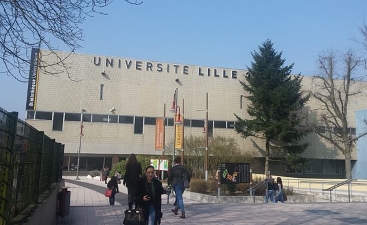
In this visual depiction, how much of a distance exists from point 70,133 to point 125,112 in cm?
788

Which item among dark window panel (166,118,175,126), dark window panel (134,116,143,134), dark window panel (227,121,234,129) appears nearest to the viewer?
dark window panel (134,116,143,134)

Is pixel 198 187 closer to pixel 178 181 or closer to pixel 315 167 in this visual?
pixel 178 181

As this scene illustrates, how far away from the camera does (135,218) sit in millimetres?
5973

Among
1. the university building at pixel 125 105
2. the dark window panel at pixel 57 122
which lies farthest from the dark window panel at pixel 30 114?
the dark window panel at pixel 57 122

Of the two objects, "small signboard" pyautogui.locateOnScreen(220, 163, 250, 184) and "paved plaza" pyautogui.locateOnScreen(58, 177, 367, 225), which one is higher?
"small signboard" pyautogui.locateOnScreen(220, 163, 250, 184)

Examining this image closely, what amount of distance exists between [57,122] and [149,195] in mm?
44026

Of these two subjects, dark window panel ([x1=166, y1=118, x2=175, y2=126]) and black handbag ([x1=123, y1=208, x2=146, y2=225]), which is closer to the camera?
black handbag ([x1=123, y1=208, x2=146, y2=225])

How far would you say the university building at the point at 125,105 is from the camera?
47312 millimetres

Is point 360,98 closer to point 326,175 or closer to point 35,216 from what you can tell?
point 326,175

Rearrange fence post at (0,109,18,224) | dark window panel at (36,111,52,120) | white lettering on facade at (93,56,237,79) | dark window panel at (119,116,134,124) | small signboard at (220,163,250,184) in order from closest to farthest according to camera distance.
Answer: fence post at (0,109,18,224) → small signboard at (220,163,250,184) → dark window panel at (36,111,52,120) → dark window panel at (119,116,134,124) → white lettering on facade at (93,56,237,79)

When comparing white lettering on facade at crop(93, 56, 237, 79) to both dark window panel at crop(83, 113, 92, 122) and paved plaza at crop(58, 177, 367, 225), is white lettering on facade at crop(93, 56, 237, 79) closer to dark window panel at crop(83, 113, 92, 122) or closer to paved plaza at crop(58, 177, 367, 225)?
dark window panel at crop(83, 113, 92, 122)

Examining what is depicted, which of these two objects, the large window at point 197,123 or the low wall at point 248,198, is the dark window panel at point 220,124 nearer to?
the large window at point 197,123

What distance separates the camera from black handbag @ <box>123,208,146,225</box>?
19.5 feet

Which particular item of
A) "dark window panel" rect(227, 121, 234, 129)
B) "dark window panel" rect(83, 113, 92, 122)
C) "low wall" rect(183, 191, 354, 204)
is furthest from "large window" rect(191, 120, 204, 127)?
"low wall" rect(183, 191, 354, 204)
